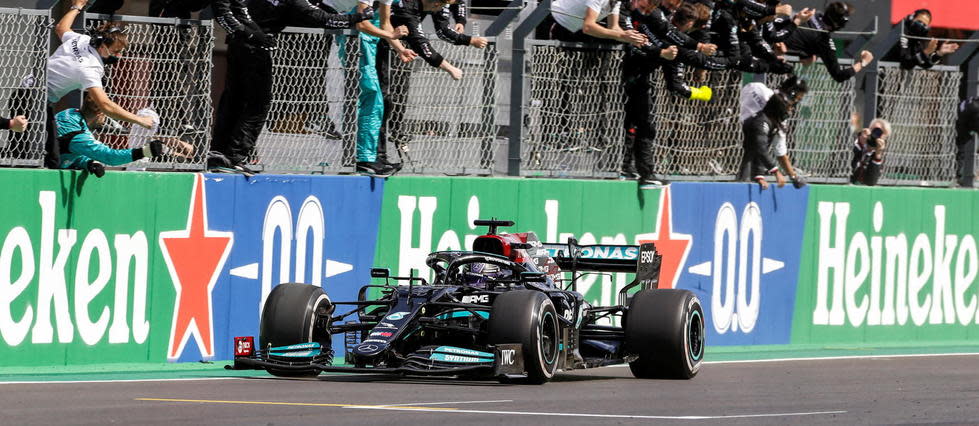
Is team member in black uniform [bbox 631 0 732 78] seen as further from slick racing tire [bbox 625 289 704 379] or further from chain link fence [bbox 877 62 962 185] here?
slick racing tire [bbox 625 289 704 379]

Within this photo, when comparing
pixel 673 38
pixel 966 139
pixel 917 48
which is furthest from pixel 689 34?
pixel 966 139

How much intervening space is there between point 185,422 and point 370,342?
8.44 ft

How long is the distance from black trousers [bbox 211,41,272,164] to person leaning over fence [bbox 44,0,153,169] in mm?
1061

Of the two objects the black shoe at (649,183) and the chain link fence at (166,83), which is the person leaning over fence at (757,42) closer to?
the black shoe at (649,183)

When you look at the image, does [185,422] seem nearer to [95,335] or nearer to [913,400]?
[95,335]

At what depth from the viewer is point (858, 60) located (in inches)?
719

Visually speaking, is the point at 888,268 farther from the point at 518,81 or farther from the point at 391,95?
the point at 391,95

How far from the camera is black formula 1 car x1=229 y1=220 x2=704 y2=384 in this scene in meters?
11.4

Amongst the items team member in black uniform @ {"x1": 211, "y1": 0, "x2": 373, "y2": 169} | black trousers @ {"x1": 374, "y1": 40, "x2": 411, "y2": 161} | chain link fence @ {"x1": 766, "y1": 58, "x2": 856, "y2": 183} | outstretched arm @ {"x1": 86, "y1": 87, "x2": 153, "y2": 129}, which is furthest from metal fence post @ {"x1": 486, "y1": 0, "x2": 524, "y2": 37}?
outstretched arm @ {"x1": 86, "y1": 87, "x2": 153, "y2": 129}

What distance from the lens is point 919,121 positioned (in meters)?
19.1

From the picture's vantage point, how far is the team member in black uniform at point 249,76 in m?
13.4

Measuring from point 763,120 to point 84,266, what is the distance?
7507 mm

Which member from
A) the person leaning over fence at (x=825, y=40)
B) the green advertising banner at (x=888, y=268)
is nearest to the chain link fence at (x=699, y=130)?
the person leaning over fence at (x=825, y=40)

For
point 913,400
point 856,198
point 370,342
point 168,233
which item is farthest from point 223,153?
point 856,198
